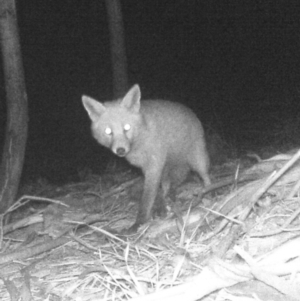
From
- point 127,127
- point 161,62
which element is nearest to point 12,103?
point 127,127

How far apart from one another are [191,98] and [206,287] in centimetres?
1124

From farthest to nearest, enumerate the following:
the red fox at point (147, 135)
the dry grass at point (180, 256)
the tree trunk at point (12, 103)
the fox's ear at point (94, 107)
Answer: the fox's ear at point (94, 107)
the red fox at point (147, 135)
the tree trunk at point (12, 103)
the dry grass at point (180, 256)

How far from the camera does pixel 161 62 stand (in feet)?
53.7

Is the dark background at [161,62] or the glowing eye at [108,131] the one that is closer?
the glowing eye at [108,131]

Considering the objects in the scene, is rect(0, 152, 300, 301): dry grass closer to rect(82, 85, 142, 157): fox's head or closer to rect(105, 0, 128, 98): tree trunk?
rect(82, 85, 142, 157): fox's head

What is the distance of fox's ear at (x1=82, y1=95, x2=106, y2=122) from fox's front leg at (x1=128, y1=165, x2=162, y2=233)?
2.50ft

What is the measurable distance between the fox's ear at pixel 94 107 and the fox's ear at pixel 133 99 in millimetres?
229

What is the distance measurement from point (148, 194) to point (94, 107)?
3.45ft

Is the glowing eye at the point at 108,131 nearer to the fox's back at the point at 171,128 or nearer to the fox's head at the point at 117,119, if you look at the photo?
the fox's head at the point at 117,119

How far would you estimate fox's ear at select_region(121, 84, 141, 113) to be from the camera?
19.4 feet

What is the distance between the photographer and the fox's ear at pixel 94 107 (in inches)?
236

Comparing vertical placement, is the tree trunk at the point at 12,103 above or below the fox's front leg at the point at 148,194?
above

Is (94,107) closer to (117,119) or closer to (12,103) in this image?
(117,119)

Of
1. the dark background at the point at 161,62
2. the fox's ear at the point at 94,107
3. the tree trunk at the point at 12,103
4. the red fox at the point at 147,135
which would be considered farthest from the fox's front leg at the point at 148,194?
the dark background at the point at 161,62
